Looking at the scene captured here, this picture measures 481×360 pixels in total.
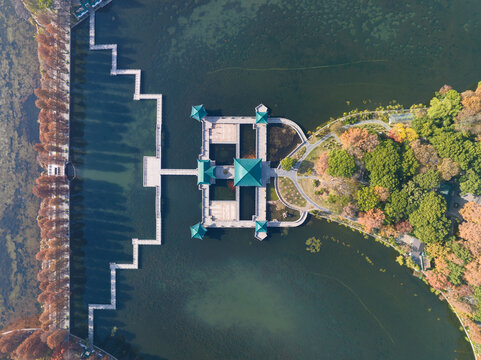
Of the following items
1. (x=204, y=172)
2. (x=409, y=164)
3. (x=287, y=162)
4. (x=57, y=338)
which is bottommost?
(x=57, y=338)

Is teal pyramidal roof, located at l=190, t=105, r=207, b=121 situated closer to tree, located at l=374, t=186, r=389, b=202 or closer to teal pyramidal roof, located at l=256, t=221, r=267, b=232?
teal pyramidal roof, located at l=256, t=221, r=267, b=232

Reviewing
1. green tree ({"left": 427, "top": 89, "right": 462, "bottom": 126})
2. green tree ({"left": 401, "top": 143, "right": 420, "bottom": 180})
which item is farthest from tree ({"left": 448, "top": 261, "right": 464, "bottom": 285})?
green tree ({"left": 427, "top": 89, "right": 462, "bottom": 126})

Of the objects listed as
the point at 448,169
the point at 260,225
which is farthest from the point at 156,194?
the point at 448,169

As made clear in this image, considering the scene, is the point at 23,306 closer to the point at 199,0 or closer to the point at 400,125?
the point at 199,0

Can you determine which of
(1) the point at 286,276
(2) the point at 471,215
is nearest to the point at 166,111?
(1) the point at 286,276

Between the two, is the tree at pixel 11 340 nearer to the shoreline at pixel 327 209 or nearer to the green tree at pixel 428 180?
the shoreline at pixel 327 209

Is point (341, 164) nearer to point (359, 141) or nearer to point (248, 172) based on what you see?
point (359, 141)
